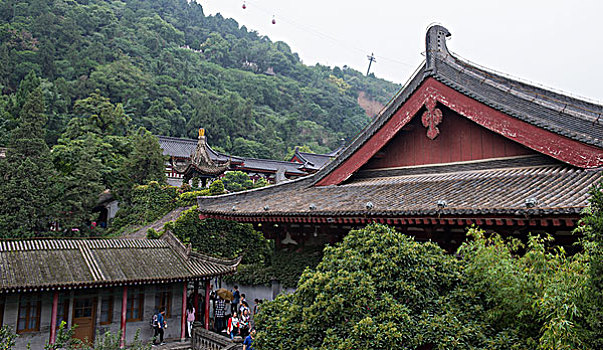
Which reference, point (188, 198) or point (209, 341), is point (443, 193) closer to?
point (209, 341)

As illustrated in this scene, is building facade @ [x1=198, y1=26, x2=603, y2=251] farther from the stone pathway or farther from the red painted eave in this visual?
the stone pathway

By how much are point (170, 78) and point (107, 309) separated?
71392mm

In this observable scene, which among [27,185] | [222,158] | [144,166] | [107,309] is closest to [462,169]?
[107,309]

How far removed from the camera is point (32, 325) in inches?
521

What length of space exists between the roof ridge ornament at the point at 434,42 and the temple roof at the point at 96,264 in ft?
29.8

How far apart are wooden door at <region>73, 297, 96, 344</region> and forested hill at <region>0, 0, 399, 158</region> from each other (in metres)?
31.7

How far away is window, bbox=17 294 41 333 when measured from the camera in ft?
42.8

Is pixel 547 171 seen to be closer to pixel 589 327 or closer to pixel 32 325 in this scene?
pixel 589 327

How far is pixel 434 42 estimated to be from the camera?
37.6 ft

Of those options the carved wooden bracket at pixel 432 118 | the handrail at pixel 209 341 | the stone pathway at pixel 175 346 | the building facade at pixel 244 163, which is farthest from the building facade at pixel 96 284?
the building facade at pixel 244 163

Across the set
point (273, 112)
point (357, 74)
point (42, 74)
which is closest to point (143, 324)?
point (42, 74)

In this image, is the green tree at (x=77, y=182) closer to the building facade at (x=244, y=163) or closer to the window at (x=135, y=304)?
the building facade at (x=244, y=163)

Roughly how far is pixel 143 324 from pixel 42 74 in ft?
198

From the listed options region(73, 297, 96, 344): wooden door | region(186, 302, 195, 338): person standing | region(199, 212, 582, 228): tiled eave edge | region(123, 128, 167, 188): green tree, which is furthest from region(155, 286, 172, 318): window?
region(123, 128, 167, 188): green tree
